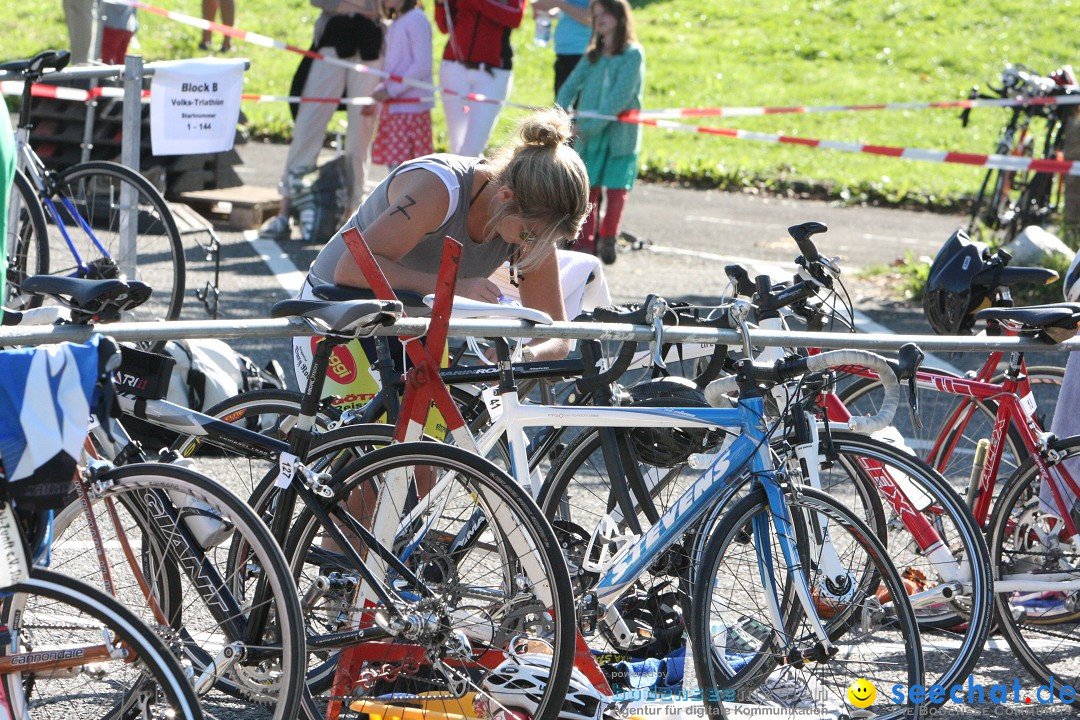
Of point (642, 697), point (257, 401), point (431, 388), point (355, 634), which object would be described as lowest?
point (642, 697)

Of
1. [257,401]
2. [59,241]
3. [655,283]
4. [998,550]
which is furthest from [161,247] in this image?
[998,550]

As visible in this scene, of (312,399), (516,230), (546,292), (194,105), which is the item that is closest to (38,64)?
(194,105)

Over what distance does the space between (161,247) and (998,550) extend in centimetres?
445

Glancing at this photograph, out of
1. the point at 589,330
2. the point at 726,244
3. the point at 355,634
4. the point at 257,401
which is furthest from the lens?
the point at 726,244

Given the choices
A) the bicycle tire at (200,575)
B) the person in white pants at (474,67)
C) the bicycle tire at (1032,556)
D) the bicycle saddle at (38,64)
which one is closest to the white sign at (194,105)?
the bicycle saddle at (38,64)

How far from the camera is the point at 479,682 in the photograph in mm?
3533

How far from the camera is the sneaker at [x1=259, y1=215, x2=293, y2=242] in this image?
9688mm

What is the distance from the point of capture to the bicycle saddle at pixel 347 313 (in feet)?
10.9

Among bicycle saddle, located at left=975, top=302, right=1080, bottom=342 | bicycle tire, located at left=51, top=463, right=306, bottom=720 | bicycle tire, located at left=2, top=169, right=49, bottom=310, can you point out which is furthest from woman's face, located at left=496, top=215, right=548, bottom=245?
bicycle tire, located at left=2, top=169, right=49, bottom=310

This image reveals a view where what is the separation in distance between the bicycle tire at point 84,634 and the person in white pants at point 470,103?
7.24 m

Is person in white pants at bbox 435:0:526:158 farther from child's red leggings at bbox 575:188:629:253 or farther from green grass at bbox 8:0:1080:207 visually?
green grass at bbox 8:0:1080:207

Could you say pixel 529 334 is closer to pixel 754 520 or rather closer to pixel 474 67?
pixel 754 520

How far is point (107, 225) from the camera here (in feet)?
22.2

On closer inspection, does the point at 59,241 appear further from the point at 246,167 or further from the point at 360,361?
the point at 246,167
